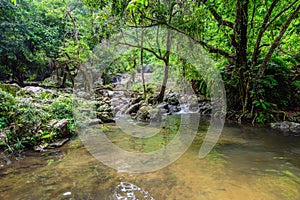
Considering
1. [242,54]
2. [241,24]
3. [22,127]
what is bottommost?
[22,127]

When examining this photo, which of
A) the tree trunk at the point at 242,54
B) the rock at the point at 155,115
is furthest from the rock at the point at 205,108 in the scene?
the rock at the point at 155,115

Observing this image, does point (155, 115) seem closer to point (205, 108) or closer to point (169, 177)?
point (205, 108)

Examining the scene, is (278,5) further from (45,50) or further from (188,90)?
(45,50)

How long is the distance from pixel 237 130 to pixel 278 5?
13.3 feet

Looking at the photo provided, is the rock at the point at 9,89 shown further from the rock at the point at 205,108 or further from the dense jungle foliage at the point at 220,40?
the rock at the point at 205,108

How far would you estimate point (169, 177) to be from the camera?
257 cm

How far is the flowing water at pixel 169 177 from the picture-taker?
84.1 inches

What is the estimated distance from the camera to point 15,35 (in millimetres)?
10680

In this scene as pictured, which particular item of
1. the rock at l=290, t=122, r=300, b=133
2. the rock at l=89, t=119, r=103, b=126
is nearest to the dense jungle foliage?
the rock at l=290, t=122, r=300, b=133

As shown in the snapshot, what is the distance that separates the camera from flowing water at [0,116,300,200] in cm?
214

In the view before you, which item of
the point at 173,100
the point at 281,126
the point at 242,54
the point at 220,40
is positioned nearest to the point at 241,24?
the point at 242,54

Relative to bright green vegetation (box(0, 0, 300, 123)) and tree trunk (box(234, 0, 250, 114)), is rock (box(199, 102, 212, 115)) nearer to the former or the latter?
bright green vegetation (box(0, 0, 300, 123))

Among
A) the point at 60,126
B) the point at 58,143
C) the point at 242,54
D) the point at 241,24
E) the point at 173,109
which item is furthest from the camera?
the point at 173,109

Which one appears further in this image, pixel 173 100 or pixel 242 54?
pixel 173 100
